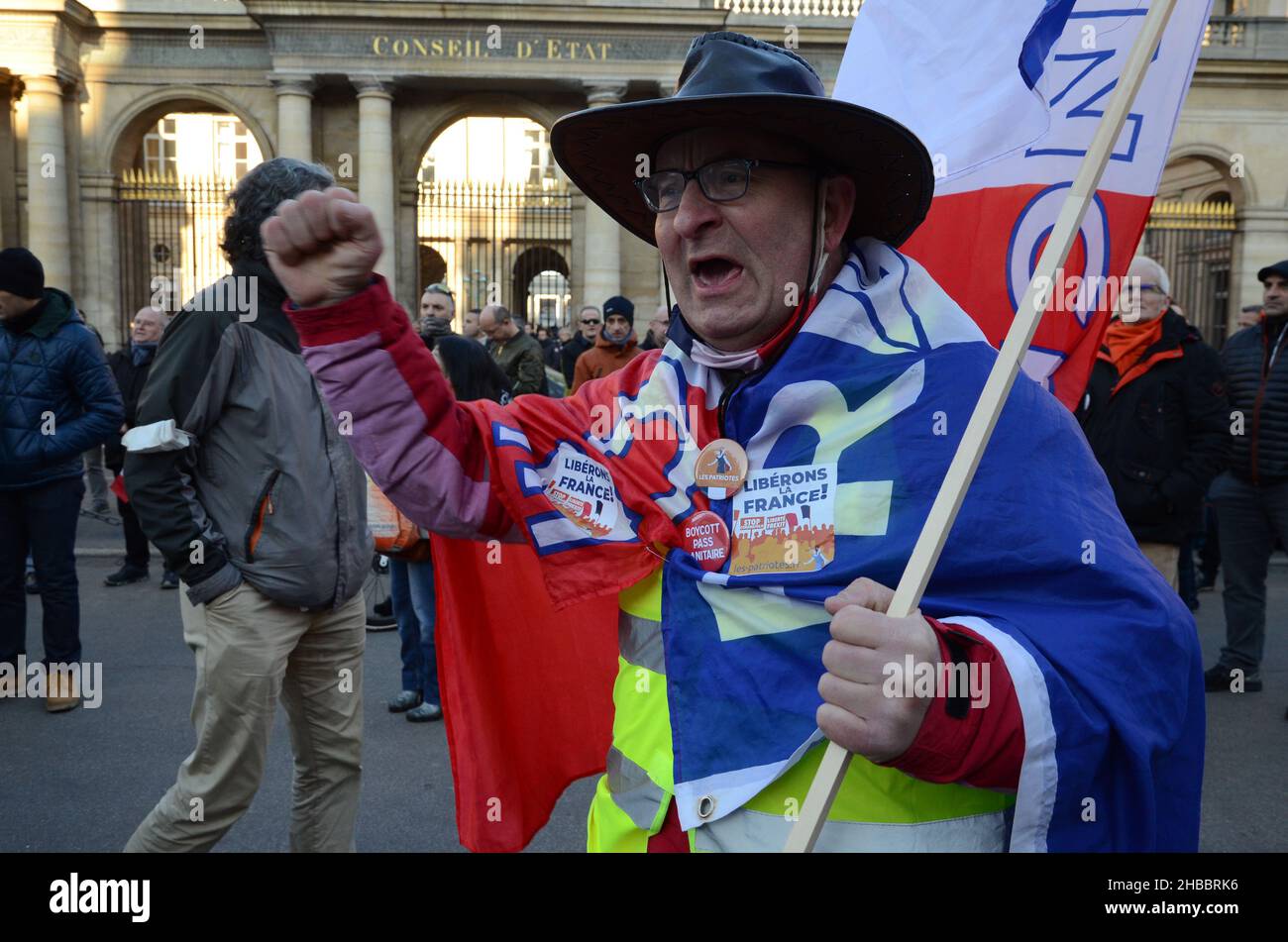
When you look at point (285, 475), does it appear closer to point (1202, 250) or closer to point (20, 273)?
point (20, 273)

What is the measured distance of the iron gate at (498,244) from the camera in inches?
786

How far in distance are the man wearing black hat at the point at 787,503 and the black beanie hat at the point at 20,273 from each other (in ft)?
14.6

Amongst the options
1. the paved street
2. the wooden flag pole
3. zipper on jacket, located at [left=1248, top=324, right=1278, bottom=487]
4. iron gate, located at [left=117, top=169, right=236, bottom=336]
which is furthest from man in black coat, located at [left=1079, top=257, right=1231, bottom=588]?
iron gate, located at [left=117, top=169, right=236, bottom=336]

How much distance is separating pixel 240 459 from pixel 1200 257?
73.0 ft

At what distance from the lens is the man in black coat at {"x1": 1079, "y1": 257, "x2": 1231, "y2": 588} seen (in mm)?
5445

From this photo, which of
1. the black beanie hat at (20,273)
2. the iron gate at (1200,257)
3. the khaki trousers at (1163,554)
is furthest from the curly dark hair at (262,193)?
the iron gate at (1200,257)

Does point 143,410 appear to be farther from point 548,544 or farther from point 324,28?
point 324,28

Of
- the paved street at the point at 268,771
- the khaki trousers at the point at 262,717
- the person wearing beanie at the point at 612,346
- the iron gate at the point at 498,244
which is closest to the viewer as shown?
the khaki trousers at the point at 262,717

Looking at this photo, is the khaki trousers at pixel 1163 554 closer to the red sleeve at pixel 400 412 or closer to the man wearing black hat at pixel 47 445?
the red sleeve at pixel 400 412

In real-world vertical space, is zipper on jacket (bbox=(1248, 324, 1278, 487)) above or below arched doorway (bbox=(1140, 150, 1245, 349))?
below

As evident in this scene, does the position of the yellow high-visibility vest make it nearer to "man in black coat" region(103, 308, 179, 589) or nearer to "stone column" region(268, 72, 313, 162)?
"man in black coat" region(103, 308, 179, 589)

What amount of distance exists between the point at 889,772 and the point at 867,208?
0.97 m

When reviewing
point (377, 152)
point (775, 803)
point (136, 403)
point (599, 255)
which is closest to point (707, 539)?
point (775, 803)

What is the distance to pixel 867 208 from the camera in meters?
1.94
